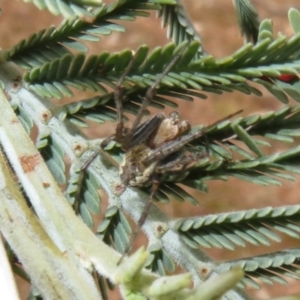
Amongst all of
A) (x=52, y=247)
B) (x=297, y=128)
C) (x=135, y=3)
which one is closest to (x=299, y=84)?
(x=297, y=128)

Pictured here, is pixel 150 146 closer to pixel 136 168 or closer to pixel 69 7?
pixel 136 168

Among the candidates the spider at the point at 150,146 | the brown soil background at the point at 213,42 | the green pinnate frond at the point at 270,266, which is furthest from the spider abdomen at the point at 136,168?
the brown soil background at the point at 213,42

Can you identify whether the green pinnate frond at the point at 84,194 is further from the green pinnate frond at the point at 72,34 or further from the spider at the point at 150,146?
the green pinnate frond at the point at 72,34

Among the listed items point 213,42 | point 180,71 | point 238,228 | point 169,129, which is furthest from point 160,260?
point 213,42

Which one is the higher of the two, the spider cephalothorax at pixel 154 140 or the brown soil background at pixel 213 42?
the spider cephalothorax at pixel 154 140

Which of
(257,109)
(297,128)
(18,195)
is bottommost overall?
(257,109)

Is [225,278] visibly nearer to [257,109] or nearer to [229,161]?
[229,161]

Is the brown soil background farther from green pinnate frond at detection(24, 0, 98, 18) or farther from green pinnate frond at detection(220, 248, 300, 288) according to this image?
green pinnate frond at detection(24, 0, 98, 18)

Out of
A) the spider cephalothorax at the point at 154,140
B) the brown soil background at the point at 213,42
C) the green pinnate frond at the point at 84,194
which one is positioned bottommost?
the brown soil background at the point at 213,42
